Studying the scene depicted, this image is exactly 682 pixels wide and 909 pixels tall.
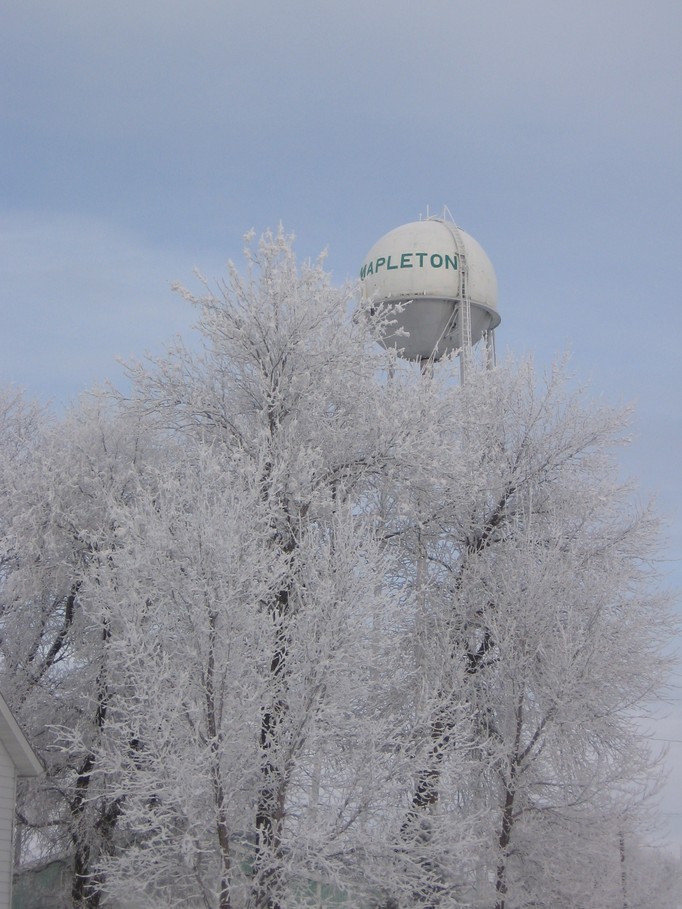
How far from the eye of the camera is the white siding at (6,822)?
13.1 meters

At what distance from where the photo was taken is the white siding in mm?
13148

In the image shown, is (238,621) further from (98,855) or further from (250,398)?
(98,855)

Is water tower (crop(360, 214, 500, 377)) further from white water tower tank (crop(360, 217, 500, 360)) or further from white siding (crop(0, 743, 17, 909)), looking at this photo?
white siding (crop(0, 743, 17, 909))

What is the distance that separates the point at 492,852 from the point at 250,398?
7.34 meters

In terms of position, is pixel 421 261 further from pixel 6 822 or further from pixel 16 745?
pixel 6 822

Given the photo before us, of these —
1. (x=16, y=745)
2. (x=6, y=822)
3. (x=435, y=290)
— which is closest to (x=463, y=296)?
(x=435, y=290)

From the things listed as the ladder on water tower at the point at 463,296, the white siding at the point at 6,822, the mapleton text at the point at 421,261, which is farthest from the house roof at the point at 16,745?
the mapleton text at the point at 421,261

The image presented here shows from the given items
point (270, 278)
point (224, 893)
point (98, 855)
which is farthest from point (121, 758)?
point (270, 278)

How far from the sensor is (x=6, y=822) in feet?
43.4

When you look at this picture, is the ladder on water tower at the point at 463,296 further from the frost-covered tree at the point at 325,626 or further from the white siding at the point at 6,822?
the white siding at the point at 6,822

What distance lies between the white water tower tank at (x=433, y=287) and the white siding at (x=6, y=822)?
14.8m

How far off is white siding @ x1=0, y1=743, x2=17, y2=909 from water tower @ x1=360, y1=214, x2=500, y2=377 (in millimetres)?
14768

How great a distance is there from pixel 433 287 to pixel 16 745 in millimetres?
16029

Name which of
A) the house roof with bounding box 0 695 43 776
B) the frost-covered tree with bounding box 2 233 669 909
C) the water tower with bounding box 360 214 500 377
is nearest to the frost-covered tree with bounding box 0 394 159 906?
the frost-covered tree with bounding box 2 233 669 909
